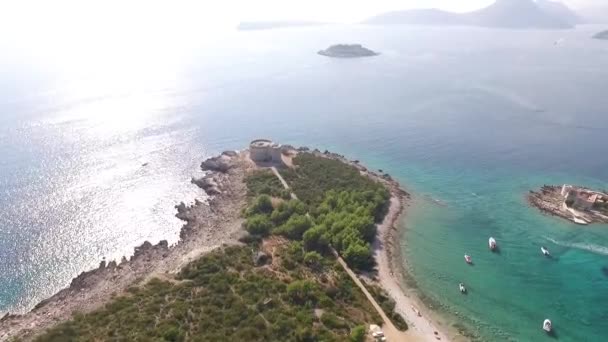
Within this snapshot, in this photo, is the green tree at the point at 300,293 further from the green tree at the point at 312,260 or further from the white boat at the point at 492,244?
the white boat at the point at 492,244

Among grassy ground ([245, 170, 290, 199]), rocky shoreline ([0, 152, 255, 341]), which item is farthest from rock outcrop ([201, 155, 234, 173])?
grassy ground ([245, 170, 290, 199])

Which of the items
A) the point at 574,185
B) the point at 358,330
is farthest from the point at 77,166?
the point at 574,185

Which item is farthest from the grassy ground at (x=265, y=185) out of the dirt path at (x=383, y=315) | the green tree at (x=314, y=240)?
the dirt path at (x=383, y=315)

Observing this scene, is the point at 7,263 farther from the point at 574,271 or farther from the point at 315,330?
the point at 574,271

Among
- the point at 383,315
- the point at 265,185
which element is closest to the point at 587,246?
the point at 383,315

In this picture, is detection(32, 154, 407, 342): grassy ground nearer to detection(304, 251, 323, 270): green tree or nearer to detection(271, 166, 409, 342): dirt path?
detection(304, 251, 323, 270): green tree

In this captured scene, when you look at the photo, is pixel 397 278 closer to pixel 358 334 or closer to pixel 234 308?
pixel 358 334

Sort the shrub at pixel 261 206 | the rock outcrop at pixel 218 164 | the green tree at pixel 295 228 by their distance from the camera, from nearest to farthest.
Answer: the green tree at pixel 295 228 < the shrub at pixel 261 206 < the rock outcrop at pixel 218 164
